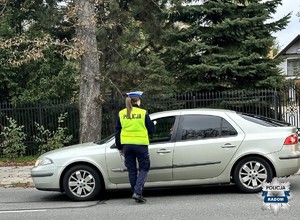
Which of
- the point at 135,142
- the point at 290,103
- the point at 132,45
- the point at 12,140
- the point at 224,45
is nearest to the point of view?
the point at 135,142

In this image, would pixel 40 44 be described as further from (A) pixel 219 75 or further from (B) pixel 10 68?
(A) pixel 219 75

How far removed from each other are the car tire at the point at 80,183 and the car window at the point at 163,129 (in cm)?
120

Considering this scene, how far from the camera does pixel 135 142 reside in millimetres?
7125

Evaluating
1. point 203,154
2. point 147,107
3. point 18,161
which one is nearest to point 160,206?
point 203,154

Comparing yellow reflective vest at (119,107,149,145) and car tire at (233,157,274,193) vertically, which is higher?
yellow reflective vest at (119,107,149,145)

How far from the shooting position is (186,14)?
16.1m

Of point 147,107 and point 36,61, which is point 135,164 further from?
point 36,61

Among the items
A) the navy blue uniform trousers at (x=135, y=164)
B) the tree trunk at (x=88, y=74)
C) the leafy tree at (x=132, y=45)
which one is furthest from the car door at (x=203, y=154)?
the leafy tree at (x=132, y=45)

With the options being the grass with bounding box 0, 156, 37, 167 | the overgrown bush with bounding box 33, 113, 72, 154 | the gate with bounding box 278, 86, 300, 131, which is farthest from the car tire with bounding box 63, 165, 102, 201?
the gate with bounding box 278, 86, 300, 131

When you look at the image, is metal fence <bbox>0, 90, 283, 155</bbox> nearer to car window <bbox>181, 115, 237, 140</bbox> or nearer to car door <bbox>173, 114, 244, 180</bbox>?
car window <bbox>181, 115, 237, 140</bbox>

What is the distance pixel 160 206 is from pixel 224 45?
33.1ft

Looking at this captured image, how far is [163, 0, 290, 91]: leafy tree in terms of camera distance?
15203 mm

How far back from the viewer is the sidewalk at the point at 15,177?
10.2 m

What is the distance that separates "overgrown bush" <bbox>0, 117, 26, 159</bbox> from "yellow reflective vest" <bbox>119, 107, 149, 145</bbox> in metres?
8.07
